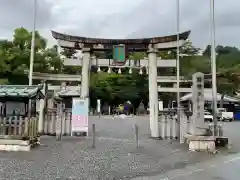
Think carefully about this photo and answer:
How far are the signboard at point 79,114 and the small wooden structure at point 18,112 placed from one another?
3.12 metres

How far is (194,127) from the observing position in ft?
49.9

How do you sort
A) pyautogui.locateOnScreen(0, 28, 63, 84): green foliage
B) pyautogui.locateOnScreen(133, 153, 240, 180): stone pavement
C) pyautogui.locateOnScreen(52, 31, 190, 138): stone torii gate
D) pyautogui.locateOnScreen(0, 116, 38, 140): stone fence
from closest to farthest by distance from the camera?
pyautogui.locateOnScreen(133, 153, 240, 180): stone pavement, pyautogui.locateOnScreen(0, 116, 38, 140): stone fence, pyautogui.locateOnScreen(52, 31, 190, 138): stone torii gate, pyautogui.locateOnScreen(0, 28, 63, 84): green foliage

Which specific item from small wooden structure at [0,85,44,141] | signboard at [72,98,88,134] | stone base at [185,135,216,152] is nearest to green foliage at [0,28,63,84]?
signboard at [72,98,88,134]

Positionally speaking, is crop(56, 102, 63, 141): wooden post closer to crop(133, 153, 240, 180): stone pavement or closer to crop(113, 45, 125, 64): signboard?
crop(113, 45, 125, 64): signboard

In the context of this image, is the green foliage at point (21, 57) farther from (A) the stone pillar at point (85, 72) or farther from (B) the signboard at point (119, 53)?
(B) the signboard at point (119, 53)

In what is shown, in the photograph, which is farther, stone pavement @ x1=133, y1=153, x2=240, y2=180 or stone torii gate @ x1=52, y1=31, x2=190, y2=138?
stone torii gate @ x1=52, y1=31, x2=190, y2=138

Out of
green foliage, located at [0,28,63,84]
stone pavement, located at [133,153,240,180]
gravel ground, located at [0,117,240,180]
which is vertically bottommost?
stone pavement, located at [133,153,240,180]

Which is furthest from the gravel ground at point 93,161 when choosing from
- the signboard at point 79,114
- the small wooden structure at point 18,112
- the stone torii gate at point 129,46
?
the stone torii gate at point 129,46

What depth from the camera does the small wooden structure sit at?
13.9 m

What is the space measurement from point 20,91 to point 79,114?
4815 mm

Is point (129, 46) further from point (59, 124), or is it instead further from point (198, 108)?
point (198, 108)

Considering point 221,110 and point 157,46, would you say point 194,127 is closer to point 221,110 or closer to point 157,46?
point 157,46

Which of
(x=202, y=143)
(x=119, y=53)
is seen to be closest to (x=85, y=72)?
(x=119, y=53)

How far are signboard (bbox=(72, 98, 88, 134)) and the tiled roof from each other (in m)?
3.47
